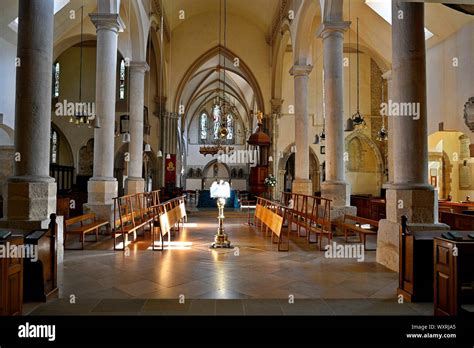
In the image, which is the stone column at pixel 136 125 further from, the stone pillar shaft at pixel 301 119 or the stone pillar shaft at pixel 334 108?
the stone pillar shaft at pixel 334 108

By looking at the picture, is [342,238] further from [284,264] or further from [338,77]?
[338,77]

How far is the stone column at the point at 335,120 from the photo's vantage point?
768 cm

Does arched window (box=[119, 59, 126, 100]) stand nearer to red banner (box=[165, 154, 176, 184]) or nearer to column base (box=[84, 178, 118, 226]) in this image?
red banner (box=[165, 154, 176, 184])

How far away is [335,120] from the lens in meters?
7.70

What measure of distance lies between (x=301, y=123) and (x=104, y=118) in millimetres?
6051

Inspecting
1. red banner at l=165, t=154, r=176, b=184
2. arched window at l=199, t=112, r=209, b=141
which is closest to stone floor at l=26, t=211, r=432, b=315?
red banner at l=165, t=154, r=176, b=184

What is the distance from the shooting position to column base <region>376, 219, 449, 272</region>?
4.46m

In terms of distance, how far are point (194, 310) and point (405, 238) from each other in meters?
2.42

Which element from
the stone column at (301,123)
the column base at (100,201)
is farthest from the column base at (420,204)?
the stone column at (301,123)

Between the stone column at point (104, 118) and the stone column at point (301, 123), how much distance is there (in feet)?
18.8

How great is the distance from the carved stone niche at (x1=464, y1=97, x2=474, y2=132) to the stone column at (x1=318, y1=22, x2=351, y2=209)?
4.75m
